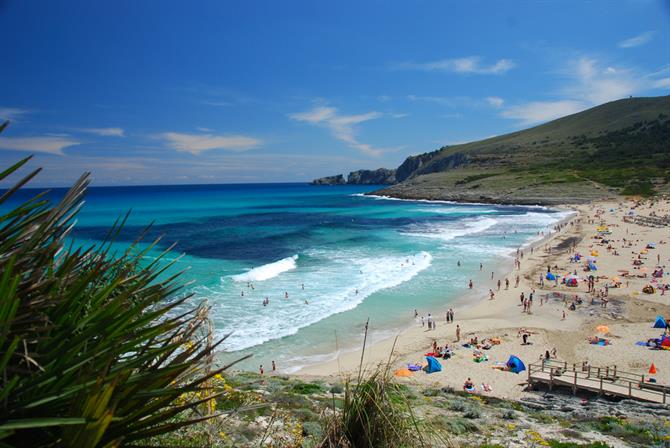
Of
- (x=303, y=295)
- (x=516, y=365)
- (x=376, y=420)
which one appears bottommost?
(x=516, y=365)

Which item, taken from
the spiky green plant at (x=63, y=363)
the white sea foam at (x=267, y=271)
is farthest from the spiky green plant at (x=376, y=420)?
the white sea foam at (x=267, y=271)

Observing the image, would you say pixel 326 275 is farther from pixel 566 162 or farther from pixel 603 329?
pixel 566 162

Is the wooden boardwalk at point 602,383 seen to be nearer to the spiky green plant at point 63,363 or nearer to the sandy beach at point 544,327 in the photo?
the sandy beach at point 544,327

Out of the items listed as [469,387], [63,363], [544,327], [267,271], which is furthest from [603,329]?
[63,363]

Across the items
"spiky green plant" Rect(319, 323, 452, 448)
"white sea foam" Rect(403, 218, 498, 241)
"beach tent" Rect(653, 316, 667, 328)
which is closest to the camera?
"spiky green plant" Rect(319, 323, 452, 448)

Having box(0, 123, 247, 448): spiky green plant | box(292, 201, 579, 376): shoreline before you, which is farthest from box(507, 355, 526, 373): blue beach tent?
box(0, 123, 247, 448): spiky green plant

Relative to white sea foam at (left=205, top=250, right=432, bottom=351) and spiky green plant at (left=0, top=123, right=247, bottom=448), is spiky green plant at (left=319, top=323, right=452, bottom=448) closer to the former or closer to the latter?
spiky green plant at (left=0, top=123, right=247, bottom=448)

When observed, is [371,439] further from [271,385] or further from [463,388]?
[463,388]
